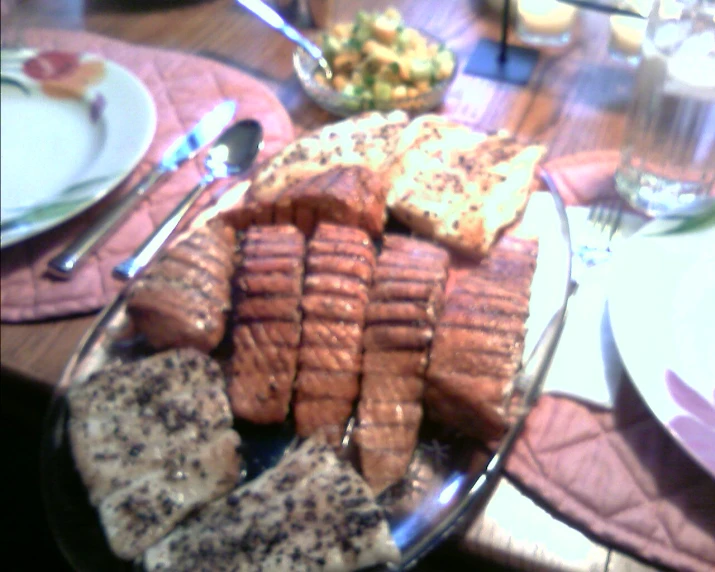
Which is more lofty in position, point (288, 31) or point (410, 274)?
point (288, 31)

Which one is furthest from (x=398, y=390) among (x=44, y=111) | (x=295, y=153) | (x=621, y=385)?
(x=44, y=111)

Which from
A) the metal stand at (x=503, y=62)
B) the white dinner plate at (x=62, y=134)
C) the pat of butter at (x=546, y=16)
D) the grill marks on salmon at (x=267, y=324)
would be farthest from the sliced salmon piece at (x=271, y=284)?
the pat of butter at (x=546, y=16)

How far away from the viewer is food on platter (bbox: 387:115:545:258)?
1.12m

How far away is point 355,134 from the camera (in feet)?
4.33

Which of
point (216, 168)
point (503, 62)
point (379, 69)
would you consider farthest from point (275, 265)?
point (503, 62)

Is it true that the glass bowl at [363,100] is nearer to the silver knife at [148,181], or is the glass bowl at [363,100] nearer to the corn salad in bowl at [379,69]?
the corn salad in bowl at [379,69]

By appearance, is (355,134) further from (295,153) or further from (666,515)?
(666,515)

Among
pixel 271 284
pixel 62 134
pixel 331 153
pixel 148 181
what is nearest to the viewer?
pixel 271 284

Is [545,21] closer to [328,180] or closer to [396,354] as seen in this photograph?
Answer: [328,180]

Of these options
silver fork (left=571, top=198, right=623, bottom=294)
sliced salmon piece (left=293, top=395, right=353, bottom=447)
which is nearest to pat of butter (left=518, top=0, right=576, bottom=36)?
silver fork (left=571, top=198, right=623, bottom=294)

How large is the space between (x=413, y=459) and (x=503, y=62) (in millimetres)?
1280

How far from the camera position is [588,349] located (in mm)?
1010

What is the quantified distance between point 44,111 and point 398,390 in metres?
1.24

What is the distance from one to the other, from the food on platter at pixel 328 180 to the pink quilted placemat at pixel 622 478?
1.55 feet
